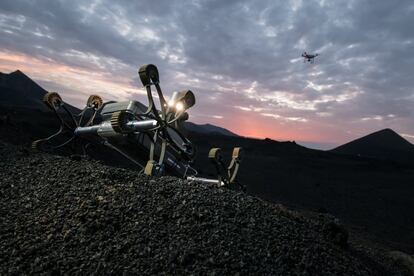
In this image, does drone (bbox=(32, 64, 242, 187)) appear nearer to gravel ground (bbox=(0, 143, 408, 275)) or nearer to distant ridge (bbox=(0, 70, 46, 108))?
gravel ground (bbox=(0, 143, 408, 275))

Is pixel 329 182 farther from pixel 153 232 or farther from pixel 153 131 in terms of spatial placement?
pixel 153 232

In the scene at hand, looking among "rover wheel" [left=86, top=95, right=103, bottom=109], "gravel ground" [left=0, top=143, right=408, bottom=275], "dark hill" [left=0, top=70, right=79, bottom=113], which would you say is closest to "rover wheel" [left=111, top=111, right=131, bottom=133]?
"gravel ground" [left=0, top=143, right=408, bottom=275]

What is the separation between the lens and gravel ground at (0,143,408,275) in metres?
3.89

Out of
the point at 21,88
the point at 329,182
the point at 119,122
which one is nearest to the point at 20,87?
the point at 21,88

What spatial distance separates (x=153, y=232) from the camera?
14.2 feet

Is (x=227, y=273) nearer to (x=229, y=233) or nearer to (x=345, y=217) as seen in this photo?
(x=229, y=233)

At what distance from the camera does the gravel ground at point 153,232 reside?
3.89 meters

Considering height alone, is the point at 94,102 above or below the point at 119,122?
above

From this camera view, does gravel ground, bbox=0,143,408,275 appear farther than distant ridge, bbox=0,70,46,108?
No

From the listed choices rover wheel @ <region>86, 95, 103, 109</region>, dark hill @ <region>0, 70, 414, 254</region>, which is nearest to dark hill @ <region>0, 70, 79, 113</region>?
dark hill @ <region>0, 70, 414, 254</region>

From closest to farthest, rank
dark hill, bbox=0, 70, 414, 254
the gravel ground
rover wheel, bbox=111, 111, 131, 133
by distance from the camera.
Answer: the gravel ground < rover wheel, bbox=111, 111, 131, 133 < dark hill, bbox=0, 70, 414, 254

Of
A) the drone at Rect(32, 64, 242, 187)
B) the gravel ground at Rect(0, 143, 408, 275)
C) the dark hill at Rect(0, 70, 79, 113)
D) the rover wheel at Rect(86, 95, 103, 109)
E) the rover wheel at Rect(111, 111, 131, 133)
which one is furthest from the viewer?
the dark hill at Rect(0, 70, 79, 113)

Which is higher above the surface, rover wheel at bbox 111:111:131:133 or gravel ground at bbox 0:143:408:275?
rover wheel at bbox 111:111:131:133

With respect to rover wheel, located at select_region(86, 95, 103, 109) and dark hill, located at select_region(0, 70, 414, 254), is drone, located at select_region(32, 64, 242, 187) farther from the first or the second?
dark hill, located at select_region(0, 70, 414, 254)
